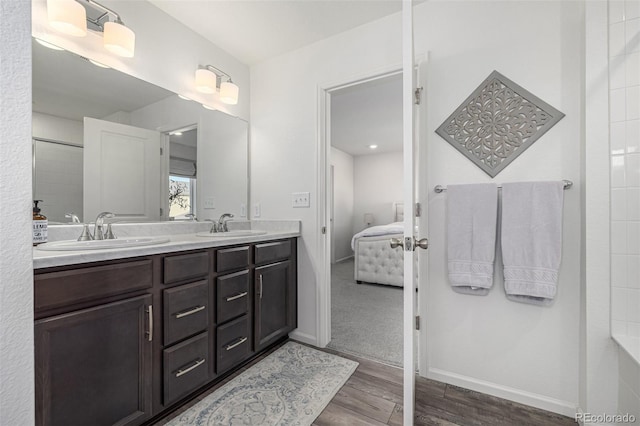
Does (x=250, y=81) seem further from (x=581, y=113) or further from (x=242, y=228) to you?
(x=581, y=113)

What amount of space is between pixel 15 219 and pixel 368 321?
259cm

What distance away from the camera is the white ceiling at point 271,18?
1.82 m

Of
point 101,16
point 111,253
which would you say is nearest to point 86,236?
point 111,253

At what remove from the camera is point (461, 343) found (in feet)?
5.53

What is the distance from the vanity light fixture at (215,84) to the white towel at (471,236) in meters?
1.87

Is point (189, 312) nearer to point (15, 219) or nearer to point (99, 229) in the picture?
point (99, 229)

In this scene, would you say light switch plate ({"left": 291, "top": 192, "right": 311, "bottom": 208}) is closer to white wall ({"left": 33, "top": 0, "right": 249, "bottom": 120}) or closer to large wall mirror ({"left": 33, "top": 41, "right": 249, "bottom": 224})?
large wall mirror ({"left": 33, "top": 41, "right": 249, "bottom": 224})

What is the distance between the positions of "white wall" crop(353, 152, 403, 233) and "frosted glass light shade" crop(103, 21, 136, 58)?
5.59m

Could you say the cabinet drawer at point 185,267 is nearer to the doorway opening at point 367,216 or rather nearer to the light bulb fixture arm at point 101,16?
the doorway opening at point 367,216

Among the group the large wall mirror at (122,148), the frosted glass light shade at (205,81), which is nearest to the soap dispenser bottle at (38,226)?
the large wall mirror at (122,148)

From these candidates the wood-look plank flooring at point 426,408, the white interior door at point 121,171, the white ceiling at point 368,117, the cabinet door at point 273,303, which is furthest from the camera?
the white ceiling at point 368,117

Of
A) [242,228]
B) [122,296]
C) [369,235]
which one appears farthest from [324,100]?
[369,235]

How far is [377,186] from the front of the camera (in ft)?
22.1

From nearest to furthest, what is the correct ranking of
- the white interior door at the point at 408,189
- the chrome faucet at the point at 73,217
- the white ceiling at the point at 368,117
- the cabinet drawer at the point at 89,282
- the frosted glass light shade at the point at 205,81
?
the cabinet drawer at the point at 89,282 → the white interior door at the point at 408,189 → the chrome faucet at the point at 73,217 → the frosted glass light shade at the point at 205,81 → the white ceiling at the point at 368,117
